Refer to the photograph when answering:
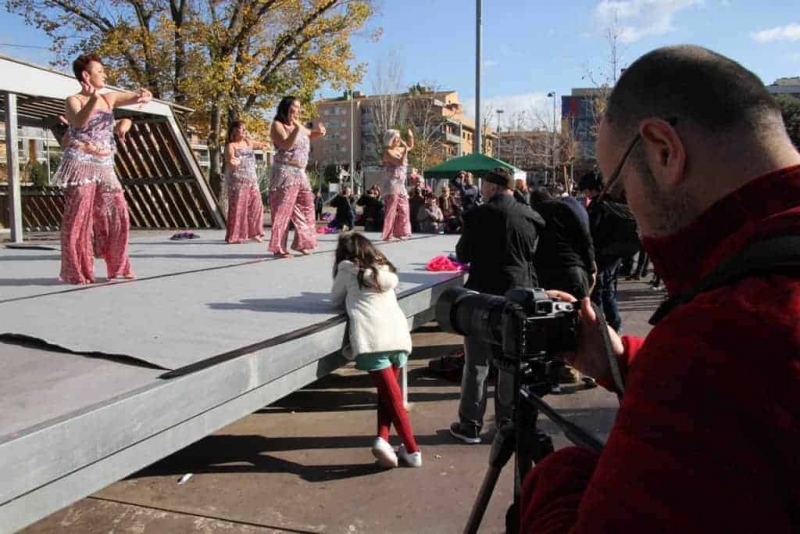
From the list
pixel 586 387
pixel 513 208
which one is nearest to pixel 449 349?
pixel 586 387

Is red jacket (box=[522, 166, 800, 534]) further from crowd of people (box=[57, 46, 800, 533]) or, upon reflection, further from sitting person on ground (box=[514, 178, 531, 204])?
sitting person on ground (box=[514, 178, 531, 204])

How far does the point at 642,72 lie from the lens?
1073 millimetres

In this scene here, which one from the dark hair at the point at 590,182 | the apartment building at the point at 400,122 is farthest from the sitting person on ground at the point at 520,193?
the apartment building at the point at 400,122

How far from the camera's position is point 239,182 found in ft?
35.4

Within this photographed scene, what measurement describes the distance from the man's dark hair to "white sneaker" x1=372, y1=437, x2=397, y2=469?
347 cm

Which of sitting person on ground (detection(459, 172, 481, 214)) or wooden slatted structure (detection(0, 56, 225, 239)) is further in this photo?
sitting person on ground (detection(459, 172, 481, 214))

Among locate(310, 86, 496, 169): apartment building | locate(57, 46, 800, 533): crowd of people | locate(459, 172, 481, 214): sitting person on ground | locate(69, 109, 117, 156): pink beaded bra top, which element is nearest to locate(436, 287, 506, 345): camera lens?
locate(57, 46, 800, 533): crowd of people

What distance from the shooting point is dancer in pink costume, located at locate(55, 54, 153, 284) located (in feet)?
18.2

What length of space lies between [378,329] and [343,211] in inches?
443

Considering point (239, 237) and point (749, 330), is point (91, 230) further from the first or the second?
point (749, 330)

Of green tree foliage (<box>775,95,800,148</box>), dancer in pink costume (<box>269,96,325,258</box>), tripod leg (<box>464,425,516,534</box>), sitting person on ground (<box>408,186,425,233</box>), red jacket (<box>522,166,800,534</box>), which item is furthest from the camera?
sitting person on ground (<box>408,186,425,233</box>)

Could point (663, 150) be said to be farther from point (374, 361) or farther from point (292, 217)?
point (292, 217)

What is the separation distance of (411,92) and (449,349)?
55.4 m

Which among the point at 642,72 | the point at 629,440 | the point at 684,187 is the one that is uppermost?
the point at 642,72
